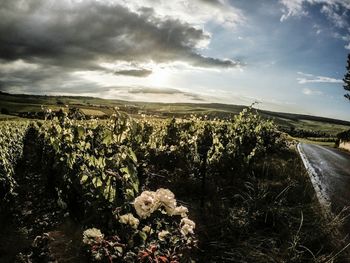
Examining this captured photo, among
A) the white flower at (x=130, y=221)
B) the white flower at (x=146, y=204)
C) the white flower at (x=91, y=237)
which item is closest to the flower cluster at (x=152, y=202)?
the white flower at (x=146, y=204)

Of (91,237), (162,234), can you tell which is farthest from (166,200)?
(91,237)

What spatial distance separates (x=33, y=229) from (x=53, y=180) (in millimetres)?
1984

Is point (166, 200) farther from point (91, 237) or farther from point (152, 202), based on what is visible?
point (91, 237)

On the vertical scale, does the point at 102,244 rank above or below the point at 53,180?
above

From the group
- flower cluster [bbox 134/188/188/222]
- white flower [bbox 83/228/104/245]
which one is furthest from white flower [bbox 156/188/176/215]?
white flower [bbox 83/228/104/245]

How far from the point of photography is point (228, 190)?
8766 millimetres

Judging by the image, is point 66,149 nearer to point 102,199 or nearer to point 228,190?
point 102,199

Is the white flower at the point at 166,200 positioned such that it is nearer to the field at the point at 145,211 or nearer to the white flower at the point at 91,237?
the field at the point at 145,211

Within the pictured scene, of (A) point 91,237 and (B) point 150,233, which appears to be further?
(B) point 150,233

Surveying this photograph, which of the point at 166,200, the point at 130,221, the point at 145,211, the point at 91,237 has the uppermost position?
the point at 166,200

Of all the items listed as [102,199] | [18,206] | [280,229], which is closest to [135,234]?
[102,199]

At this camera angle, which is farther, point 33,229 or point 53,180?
point 53,180

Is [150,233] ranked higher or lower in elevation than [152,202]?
lower

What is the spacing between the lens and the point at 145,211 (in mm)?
3232
